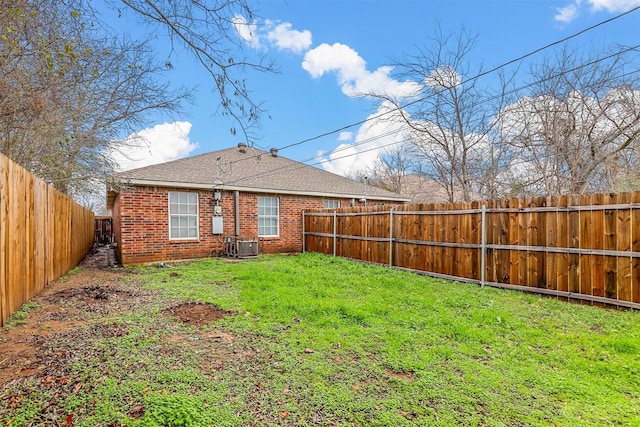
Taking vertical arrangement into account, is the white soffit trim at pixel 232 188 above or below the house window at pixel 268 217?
above

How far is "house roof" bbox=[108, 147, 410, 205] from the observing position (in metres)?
9.85

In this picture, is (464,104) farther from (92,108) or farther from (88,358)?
(88,358)

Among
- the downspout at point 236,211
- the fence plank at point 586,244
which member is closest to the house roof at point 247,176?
the downspout at point 236,211

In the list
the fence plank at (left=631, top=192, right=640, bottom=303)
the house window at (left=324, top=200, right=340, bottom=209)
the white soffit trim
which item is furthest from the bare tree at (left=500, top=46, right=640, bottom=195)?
the house window at (left=324, top=200, right=340, bottom=209)

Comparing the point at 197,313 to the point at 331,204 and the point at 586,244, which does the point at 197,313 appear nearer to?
the point at 586,244

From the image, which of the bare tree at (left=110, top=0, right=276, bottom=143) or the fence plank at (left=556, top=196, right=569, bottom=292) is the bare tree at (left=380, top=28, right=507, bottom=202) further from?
the bare tree at (left=110, top=0, right=276, bottom=143)

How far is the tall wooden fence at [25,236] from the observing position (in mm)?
3695

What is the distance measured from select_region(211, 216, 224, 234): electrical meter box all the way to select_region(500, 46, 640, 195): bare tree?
10726mm

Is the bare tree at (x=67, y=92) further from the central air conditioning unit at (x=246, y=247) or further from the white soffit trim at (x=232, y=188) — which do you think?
the central air conditioning unit at (x=246, y=247)

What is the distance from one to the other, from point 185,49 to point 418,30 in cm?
941

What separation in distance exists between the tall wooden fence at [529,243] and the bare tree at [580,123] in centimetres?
558

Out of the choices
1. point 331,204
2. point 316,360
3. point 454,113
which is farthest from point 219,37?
point 454,113

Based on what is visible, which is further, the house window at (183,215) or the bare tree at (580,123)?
the house window at (183,215)

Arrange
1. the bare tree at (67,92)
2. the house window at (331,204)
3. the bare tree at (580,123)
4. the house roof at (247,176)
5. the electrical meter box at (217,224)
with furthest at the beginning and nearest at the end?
the house window at (331,204) → the electrical meter box at (217,224) → the house roof at (247,176) → the bare tree at (580,123) → the bare tree at (67,92)
